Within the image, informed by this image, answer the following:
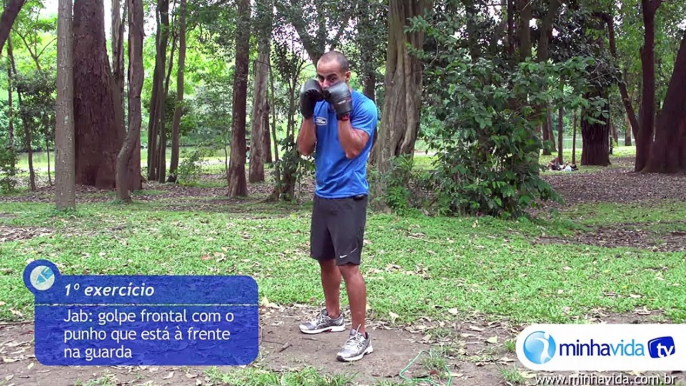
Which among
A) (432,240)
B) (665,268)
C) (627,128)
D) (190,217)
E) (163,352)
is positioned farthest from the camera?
(627,128)

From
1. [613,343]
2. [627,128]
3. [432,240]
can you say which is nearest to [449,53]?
[432,240]

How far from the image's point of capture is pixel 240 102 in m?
15.9

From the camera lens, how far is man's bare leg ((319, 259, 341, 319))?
4449mm

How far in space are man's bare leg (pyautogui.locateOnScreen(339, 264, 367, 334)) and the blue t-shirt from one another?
0.46 meters

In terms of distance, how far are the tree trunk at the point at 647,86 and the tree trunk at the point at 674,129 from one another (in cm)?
66

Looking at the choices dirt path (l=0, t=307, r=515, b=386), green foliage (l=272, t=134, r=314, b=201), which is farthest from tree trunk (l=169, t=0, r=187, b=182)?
dirt path (l=0, t=307, r=515, b=386)

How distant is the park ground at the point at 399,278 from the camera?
3984 millimetres

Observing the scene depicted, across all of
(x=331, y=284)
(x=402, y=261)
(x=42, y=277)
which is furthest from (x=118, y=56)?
(x=331, y=284)

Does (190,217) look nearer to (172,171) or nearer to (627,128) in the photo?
(172,171)

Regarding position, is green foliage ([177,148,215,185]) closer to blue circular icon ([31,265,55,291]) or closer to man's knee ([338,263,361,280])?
blue circular icon ([31,265,55,291])

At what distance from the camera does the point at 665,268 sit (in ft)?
23.1

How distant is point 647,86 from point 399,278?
17.7 m

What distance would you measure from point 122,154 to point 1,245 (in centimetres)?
611

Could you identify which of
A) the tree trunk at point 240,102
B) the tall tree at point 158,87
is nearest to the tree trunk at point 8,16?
the tree trunk at point 240,102
